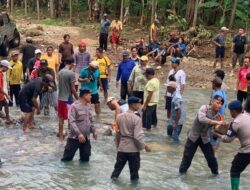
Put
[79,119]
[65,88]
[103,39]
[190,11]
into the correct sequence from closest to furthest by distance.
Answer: [79,119] < [65,88] < [103,39] < [190,11]

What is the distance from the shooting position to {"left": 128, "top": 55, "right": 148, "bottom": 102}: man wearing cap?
41.1 ft

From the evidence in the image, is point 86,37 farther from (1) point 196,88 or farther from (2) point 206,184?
(2) point 206,184

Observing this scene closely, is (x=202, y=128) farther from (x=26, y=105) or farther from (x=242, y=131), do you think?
(x=26, y=105)

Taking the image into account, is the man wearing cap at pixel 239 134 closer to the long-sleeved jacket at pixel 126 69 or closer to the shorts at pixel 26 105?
the shorts at pixel 26 105

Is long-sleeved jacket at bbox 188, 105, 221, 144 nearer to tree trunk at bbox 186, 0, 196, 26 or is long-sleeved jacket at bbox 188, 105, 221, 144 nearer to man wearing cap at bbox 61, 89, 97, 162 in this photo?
man wearing cap at bbox 61, 89, 97, 162

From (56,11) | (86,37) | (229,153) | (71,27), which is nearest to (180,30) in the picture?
(86,37)

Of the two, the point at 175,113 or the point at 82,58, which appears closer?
the point at 175,113

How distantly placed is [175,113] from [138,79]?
170cm

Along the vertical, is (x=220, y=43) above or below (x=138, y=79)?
above

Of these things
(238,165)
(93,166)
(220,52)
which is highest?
(220,52)

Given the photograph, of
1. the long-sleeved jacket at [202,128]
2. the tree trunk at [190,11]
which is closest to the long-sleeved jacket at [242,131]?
the long-sleeved jacket at [202,128]

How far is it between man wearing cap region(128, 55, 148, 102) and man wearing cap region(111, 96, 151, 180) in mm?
4278

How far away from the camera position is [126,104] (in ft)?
30.9

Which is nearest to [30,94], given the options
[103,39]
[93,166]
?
[93,166]
